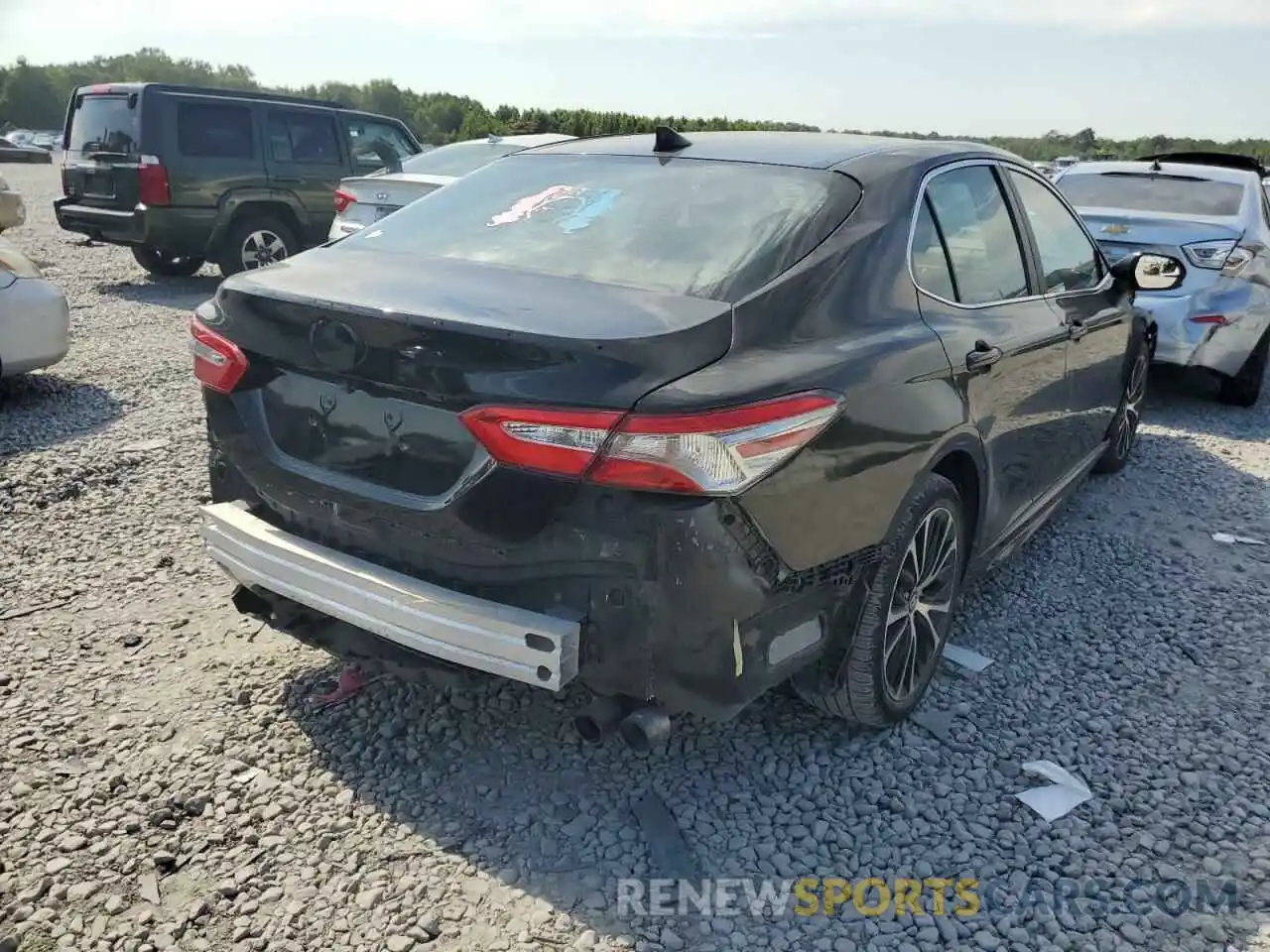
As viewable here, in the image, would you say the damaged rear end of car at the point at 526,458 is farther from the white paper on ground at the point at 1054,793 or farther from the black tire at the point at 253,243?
the black tire at the point at 253,243

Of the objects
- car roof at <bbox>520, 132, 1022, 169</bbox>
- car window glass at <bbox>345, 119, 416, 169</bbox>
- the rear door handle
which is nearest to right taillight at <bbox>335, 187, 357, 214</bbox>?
car window glass at <bbox>345, 119, 416, 169</bbox>

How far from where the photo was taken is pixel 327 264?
9.45 ft

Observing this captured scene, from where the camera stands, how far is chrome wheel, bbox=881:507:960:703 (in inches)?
114

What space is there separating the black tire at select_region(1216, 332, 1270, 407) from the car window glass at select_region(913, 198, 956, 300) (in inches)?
202

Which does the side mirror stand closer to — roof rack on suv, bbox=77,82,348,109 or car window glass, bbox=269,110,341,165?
car window glass, bbox=269,110,341,165

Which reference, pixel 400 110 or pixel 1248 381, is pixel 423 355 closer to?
pixel 1248 381

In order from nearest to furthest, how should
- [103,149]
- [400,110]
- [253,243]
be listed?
[103,149] → [253,243] → [400,110]

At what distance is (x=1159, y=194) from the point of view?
7.58 metres

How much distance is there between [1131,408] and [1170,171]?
10.6 feet

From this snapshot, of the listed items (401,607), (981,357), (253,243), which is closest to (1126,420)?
(981,357)

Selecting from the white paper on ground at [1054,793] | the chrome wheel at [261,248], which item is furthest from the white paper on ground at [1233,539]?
the chrome wheel at [261,248]

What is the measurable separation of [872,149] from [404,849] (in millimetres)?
2417

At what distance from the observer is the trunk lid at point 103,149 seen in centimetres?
1016

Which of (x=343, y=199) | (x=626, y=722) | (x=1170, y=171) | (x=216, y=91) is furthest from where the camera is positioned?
(x=216, y=91)
